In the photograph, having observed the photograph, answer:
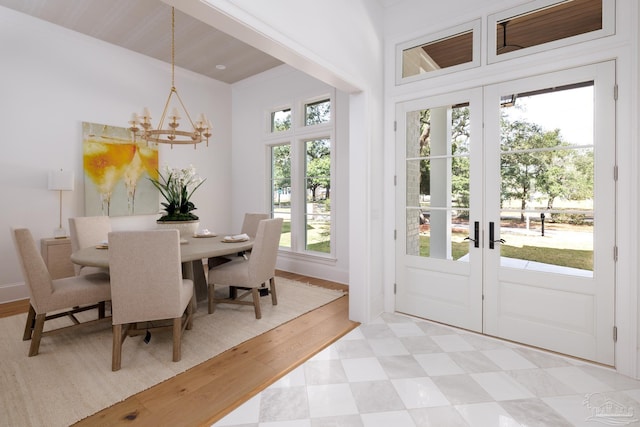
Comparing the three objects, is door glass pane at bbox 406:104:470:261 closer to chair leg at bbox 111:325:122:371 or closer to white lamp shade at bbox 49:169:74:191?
chair leg at bbox 111:325:122:371

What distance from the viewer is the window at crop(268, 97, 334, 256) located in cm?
478

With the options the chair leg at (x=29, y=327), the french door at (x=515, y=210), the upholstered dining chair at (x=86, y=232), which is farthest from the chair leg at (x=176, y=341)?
the french door at (x=515, y=210)

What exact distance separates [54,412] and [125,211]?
3.27 metres

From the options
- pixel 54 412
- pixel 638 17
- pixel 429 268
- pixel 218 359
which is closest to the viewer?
pixel 54 412

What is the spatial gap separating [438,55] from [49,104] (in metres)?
4.55

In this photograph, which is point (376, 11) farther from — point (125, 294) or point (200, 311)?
point (200, 311)

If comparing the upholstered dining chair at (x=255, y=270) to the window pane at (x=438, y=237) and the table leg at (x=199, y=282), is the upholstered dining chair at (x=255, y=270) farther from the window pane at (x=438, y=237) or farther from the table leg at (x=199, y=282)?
the window pane at (x=438, y=237)

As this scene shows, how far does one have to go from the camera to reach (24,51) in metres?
3.70

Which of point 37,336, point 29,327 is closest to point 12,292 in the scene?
point 29,327

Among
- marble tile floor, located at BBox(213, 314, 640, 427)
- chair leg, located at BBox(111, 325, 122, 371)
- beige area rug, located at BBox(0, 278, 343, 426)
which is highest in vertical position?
chair leg, located at BBox(111, 325, 122, 371)

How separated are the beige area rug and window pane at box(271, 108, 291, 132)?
3.08m

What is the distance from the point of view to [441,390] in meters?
2.01

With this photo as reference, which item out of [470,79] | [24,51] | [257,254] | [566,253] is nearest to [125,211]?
[24,51]

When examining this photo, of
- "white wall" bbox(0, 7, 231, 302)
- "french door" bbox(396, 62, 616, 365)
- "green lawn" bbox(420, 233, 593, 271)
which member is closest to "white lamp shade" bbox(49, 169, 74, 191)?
"white wall" bbox(0, 7, 231, 302)
